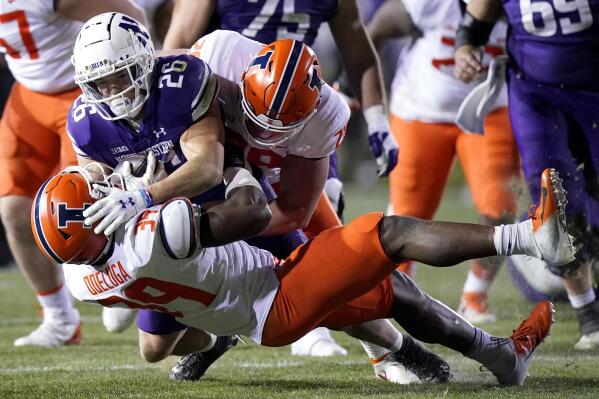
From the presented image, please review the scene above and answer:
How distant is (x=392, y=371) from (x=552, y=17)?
150cm

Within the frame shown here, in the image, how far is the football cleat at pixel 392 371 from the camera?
390 centimetres

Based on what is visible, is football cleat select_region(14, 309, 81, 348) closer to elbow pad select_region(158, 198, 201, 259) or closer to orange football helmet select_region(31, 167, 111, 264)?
orange football helmet select_region(31, 167, 111, 264)

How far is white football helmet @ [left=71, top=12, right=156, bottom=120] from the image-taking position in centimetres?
353

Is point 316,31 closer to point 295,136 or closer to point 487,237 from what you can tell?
point 295,136

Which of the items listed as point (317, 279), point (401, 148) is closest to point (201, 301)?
point (317, 279)

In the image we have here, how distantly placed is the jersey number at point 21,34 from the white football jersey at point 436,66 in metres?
1.89

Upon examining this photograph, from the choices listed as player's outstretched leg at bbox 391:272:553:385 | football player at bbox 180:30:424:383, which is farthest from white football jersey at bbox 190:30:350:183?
player's outstretched leg at bbox 391:272:553:385

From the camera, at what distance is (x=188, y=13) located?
4.80m

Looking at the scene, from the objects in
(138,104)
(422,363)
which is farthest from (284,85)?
(422,363)

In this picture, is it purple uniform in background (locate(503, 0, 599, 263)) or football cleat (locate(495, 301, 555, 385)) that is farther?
purple uniform in background (locate(503, 0, 599, 263))

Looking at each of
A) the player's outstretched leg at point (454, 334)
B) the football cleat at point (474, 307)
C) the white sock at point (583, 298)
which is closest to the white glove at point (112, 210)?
the player's outstretched leg at point (454, 334)

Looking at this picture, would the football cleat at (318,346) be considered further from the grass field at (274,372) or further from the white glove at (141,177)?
the white glove at (141,177)

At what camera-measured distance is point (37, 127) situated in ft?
16.9

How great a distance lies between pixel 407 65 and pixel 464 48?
4.20 feet
